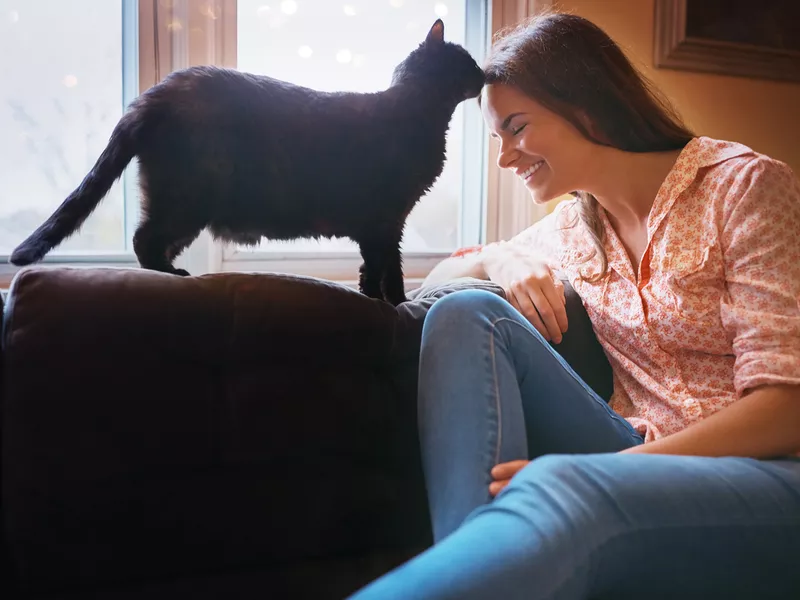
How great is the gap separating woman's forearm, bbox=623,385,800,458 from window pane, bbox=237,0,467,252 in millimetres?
748

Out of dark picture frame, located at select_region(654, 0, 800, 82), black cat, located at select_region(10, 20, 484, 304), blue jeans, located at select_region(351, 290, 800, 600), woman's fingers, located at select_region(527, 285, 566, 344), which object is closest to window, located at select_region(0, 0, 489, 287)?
black cat, located at select_region(10, 20, 484, 304)

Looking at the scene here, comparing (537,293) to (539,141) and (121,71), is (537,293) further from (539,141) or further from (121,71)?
(121,71)

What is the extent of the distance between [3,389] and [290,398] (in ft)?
1.10

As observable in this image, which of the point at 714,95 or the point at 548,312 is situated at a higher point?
the point at 714,95

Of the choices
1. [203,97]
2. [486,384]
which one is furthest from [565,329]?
[203,97]

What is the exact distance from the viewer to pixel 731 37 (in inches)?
66.0

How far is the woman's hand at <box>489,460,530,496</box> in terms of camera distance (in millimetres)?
737

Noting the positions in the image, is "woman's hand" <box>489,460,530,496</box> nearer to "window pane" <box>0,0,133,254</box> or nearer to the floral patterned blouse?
the floral patterned blouse

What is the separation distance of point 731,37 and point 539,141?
101cm

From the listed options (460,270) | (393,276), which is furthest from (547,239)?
(393,276)

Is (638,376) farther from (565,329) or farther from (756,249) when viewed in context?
(756,249)

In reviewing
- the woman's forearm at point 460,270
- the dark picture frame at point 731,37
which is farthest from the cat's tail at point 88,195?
the dark picture frame at point 731,37

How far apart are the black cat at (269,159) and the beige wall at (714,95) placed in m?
0.85

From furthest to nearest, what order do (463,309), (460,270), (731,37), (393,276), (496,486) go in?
(731,37), (460,270), (393,276), (463,309), (496,486)
